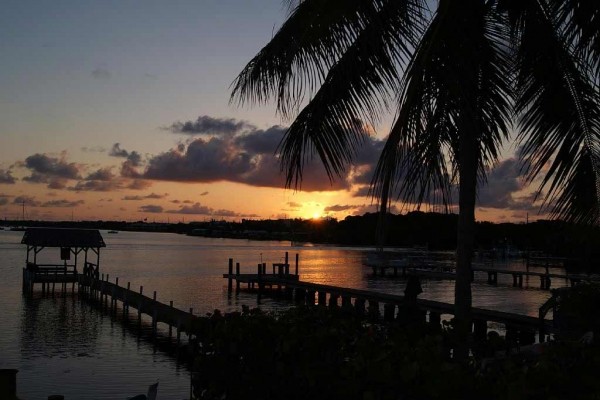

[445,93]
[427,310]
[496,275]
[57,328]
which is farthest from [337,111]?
[496,275]

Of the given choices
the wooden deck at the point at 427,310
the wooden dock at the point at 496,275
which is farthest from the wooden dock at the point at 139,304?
the wooden dock at the point at 496,275

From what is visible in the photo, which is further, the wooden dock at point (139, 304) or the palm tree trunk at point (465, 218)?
the wooden dock at point (139, 304)

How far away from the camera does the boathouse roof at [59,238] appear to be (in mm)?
49094

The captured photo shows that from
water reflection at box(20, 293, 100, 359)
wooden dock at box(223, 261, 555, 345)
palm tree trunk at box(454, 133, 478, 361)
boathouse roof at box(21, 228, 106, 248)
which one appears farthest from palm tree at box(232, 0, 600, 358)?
boathouse roof at box(21, 228, 106, 248)

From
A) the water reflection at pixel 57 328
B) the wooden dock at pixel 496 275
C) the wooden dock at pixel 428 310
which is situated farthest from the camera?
the wooden dock at pixel 496 275

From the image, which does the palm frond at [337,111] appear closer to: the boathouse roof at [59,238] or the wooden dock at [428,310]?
the wooden dock at [428,310]

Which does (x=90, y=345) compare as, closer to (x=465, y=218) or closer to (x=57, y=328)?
(x=57, y=328)

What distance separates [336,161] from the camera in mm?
8039

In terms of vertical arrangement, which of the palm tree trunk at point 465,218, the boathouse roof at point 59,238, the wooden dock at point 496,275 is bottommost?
the wooden dock at point 496,275

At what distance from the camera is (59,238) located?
4962 cm

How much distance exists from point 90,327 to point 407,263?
178 ft

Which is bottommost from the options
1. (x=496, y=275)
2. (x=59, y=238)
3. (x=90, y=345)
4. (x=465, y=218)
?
(x=90, y=345)

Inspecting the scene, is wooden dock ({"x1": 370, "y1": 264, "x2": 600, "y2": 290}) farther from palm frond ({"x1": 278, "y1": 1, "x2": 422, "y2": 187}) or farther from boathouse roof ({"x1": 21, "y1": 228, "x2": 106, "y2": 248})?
palm frond ({"x1": 278, "y1": 1, "x2": 422, "y2": 187})

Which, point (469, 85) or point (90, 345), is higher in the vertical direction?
point (469, 85)
